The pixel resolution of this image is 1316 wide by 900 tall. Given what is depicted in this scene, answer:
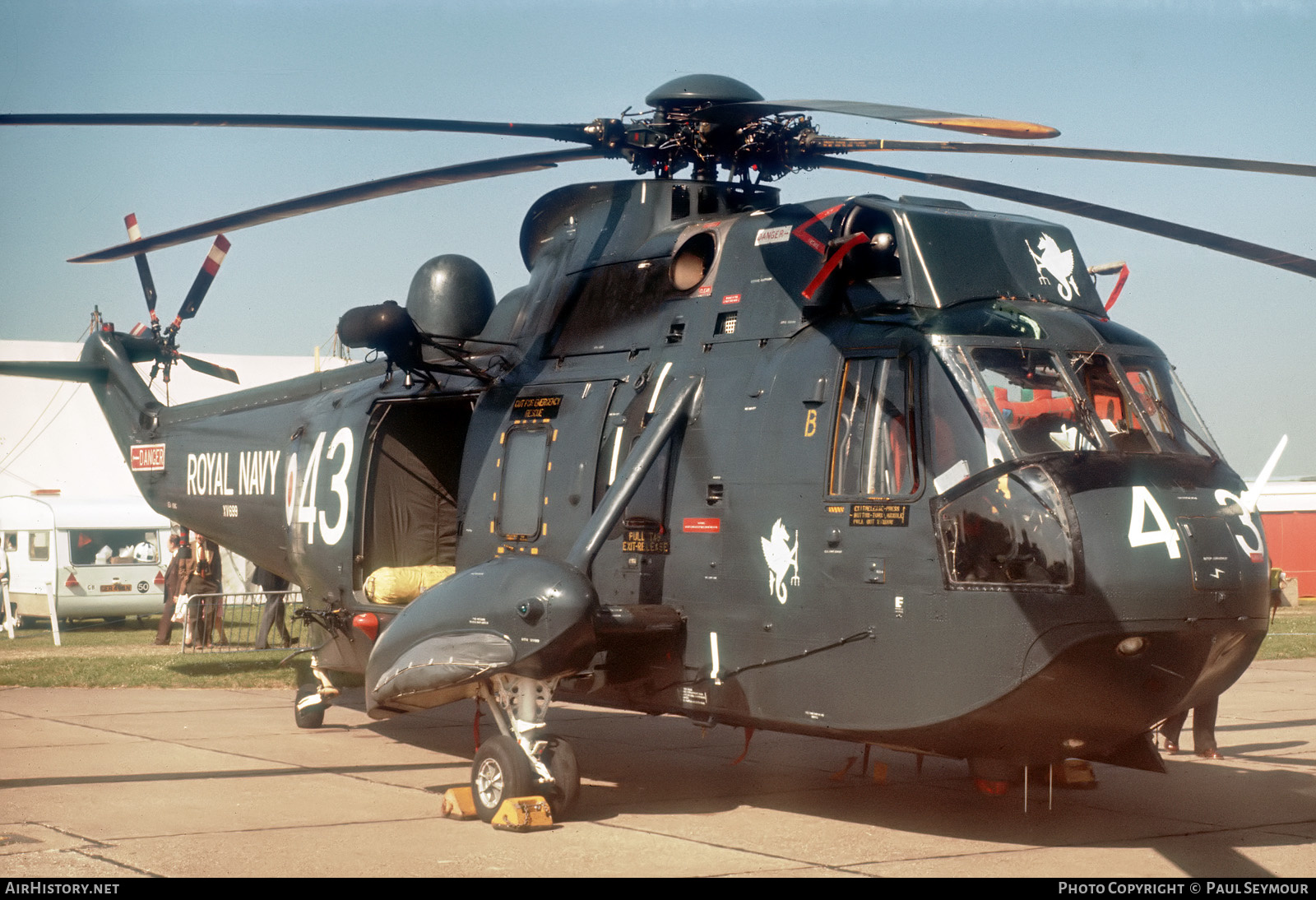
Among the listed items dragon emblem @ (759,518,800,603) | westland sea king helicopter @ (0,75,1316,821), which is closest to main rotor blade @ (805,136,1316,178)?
westland sea king helicopter @ (0,75,1316,821)

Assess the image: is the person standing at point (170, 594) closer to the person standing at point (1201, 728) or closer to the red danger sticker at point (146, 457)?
the red danger sticker at point (146, 457)

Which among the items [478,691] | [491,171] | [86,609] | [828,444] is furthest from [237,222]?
[86,609]

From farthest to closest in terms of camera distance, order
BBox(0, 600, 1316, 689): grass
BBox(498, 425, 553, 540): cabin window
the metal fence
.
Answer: the metal fence, BBox(0, 600, 1316, 689): grass, BBox(498, 425, 553, 540): cabin window

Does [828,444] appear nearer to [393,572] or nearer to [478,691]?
[478,691]

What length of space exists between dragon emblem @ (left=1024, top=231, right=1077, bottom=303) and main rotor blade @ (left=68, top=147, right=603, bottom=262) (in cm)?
351

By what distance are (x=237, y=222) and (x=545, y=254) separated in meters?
2.38

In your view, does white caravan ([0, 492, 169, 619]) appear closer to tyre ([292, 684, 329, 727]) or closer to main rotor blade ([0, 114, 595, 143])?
tyre ([292, 684, 329, 727])

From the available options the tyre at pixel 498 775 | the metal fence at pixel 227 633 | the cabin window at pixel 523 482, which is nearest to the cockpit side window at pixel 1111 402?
the cabin window at pixel 523 482

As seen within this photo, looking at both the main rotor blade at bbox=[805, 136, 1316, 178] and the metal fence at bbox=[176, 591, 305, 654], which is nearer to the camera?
the main rotor blade at bbox=[805, 136, 1316, 178]

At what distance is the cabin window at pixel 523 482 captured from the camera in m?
9.58

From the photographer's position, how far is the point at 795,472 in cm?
793

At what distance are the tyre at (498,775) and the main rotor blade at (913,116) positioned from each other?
13.8ft

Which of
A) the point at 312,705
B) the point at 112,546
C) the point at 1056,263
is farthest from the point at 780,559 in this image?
the point at 112,546

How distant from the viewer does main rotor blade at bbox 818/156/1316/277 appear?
26.8 ft
